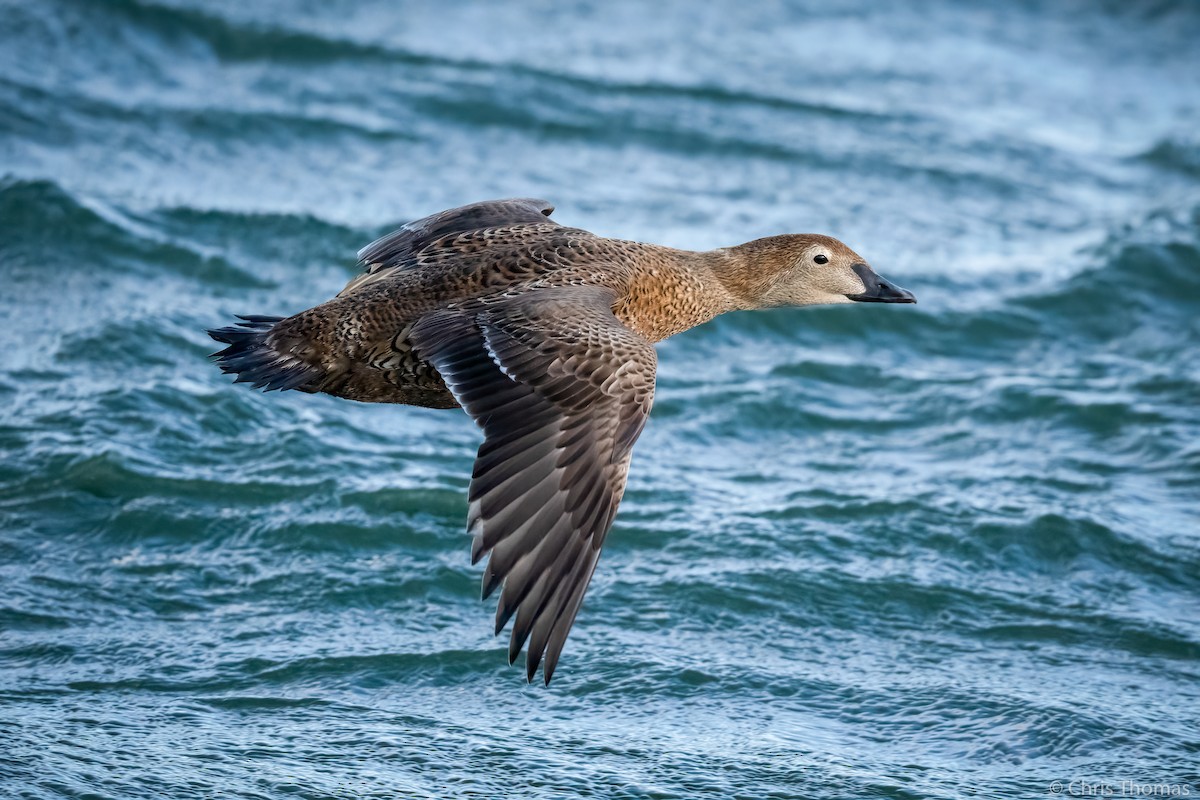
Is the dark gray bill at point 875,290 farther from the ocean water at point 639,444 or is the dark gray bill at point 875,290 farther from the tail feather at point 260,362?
the tail feather at point 260,362

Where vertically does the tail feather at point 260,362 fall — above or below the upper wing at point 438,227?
below

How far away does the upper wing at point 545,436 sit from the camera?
16.4 feet

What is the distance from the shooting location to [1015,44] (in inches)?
639

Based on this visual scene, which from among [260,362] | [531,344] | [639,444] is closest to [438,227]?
[260,362]

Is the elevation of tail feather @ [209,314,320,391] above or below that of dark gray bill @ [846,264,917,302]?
below

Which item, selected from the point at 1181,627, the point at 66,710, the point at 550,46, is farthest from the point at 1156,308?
the point at 66,710

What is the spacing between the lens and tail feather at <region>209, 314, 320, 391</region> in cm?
584

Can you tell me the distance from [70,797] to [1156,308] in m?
8.08

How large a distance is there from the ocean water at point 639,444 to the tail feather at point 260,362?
1249 millimetres

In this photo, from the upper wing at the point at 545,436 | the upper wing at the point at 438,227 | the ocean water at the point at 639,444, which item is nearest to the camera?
the upper wing at the point at 545,436

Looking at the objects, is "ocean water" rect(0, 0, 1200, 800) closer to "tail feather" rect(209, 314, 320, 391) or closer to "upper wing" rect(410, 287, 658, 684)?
"upper wing" rect(410, 287, 658, 684)

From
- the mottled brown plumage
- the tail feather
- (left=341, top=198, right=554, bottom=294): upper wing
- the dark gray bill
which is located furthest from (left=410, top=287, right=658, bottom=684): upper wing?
the dark gray bill

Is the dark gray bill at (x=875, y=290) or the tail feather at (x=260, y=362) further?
the dark gray bill at (x=875, y=290)

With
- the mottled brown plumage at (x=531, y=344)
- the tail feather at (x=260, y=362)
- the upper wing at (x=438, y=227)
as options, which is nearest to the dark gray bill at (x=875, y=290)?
the mottled brown plumage at (x=531, y=344)
